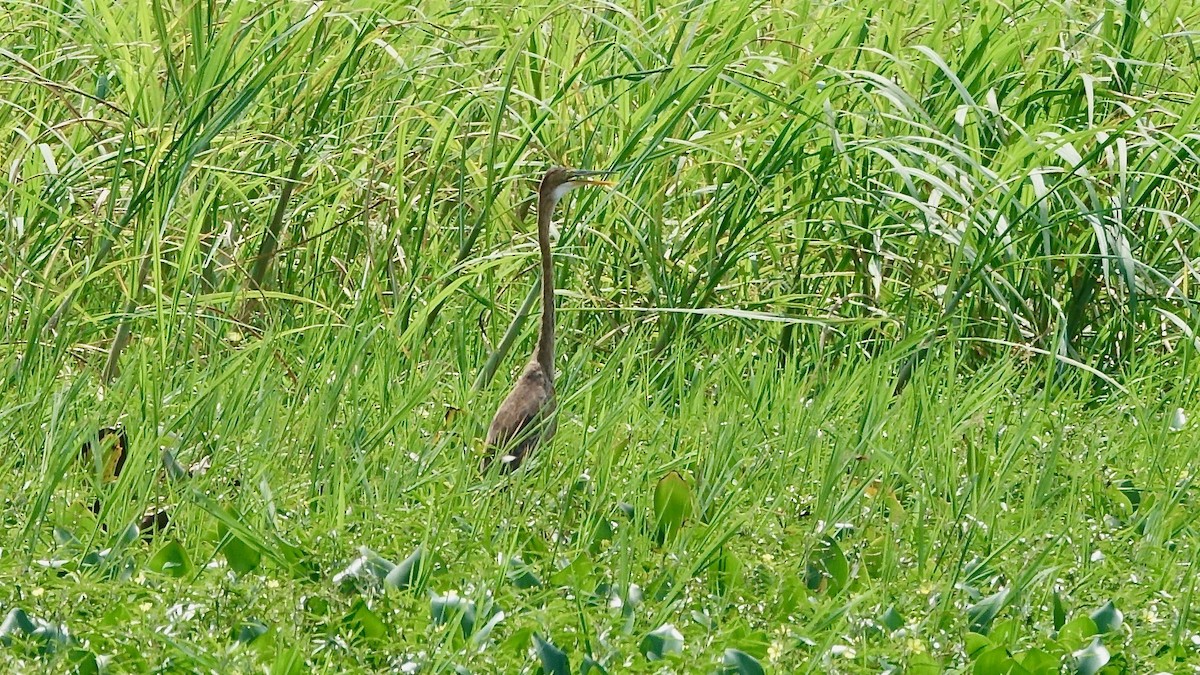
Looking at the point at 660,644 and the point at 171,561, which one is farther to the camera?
the point at 171,561

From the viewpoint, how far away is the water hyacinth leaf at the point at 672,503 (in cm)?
313

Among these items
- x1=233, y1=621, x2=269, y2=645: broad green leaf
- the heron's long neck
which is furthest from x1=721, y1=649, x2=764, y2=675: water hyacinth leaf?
the heron's long neck

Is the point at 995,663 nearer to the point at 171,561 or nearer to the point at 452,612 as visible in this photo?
the point at 452,612

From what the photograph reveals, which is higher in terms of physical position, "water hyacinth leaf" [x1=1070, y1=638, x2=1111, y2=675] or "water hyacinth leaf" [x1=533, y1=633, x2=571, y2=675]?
"water hyacinth leaf" [x1=533, y1=633, x2=571, y2=675]

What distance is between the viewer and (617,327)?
4.41 m

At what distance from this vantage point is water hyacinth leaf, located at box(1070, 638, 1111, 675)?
2.64 metres

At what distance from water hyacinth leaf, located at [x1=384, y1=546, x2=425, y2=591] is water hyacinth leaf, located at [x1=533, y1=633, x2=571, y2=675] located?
1.11 feet

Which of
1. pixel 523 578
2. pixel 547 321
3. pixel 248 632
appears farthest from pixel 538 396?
pixel 248 632

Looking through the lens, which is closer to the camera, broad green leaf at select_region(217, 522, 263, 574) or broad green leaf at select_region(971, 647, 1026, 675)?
broad green leaf at select_region(971, 647, 1026, 675)

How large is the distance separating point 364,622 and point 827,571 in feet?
2.58

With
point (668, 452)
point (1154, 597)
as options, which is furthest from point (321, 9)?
point (1154, 597)

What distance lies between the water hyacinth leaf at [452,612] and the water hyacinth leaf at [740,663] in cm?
38

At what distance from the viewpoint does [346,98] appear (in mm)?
4770

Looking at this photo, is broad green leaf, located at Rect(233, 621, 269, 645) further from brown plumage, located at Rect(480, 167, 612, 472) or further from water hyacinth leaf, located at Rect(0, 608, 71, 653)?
brown plumage, located at Rect(480, 167, 612, 472)
